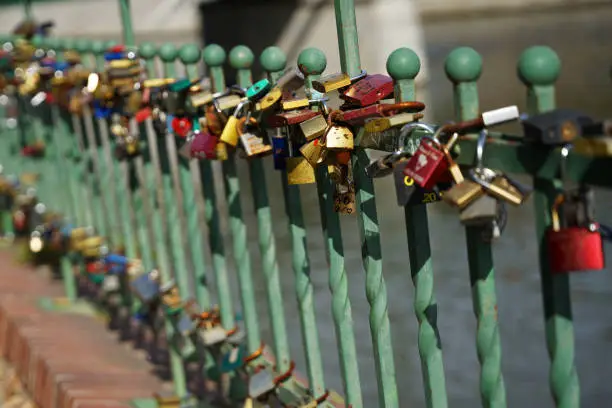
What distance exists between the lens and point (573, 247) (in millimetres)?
1578

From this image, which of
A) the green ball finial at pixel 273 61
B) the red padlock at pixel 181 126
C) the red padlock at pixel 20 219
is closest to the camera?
the green ball finial at pixel 273 61

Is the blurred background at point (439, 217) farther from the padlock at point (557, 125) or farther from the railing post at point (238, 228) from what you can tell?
the padlock at point (557, 125)

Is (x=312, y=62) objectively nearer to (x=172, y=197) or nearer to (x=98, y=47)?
(x=172, y=197)

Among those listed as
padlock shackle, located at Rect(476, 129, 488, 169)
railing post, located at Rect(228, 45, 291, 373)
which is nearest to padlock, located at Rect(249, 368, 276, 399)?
railing post, located at Rect(228, 45, 291, 373)

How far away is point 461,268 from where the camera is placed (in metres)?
6.38

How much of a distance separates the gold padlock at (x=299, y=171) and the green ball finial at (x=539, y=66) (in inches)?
32.7

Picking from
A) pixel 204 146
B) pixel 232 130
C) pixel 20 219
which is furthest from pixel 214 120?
pixel 20 219

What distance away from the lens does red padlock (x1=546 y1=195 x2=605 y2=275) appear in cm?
154

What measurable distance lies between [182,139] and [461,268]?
3420 millimetres

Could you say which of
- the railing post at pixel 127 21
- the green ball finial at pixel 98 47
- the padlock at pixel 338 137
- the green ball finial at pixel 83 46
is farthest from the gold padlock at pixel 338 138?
the green ball finial at pixel 83 46

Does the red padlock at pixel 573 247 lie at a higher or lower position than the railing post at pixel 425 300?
higher

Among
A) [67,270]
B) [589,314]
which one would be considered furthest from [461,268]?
[67,270]

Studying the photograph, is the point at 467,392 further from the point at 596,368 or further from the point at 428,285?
the point at 428,285

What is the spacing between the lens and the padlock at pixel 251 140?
264cm
